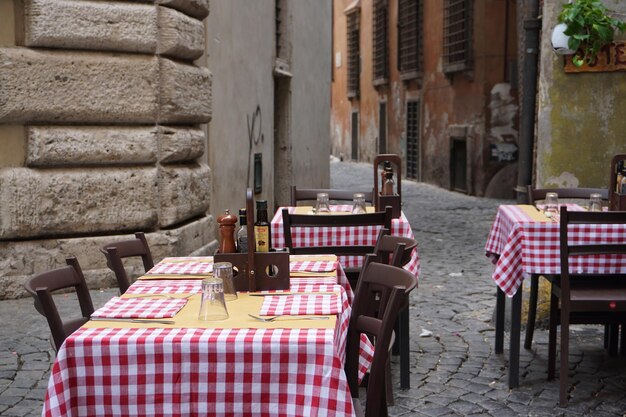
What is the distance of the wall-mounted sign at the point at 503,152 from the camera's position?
16.2 metres

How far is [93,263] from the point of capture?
701 cm

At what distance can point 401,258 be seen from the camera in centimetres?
378

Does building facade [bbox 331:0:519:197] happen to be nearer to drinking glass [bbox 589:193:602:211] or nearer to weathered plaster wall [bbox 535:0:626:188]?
weathered plaster wall [bbox 535:0:626:188]

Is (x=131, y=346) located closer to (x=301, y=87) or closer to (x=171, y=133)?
(x=171, y=133)

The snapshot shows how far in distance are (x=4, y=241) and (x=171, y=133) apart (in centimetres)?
152

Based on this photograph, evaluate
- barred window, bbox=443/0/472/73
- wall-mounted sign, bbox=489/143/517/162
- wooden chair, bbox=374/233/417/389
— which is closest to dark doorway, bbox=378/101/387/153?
barred window, bbox=443/0/472/73

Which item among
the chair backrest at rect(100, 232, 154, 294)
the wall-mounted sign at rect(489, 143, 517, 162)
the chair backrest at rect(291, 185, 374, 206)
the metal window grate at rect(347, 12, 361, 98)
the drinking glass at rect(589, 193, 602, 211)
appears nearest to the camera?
the chair backrest at rect(100, 232, 154, 294)

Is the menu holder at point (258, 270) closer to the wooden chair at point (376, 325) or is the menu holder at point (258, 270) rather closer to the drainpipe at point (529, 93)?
the wooden chair at point (376, 325)

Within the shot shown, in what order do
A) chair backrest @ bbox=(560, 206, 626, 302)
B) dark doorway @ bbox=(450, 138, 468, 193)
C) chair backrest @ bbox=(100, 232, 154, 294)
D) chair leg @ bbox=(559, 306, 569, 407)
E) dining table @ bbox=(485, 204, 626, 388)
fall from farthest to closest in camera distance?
dark doorway @ bbox=(450, 138, 468, 193), dining table @ bbox=(485, 204, 626, 388), chair leg @ bbox=(559, 306, 569, 407), chair backrest @ bbox=(560, 206, 626, 302), chair backrest @ bbox=(100, 232, 154, 294)

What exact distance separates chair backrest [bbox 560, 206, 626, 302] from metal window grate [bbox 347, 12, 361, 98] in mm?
24253

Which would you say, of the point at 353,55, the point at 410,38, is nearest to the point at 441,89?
the point at 410,38

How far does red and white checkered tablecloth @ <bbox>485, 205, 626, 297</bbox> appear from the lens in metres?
4.83

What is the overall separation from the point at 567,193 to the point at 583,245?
1633 mm

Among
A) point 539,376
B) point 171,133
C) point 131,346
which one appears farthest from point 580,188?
point 131,346
